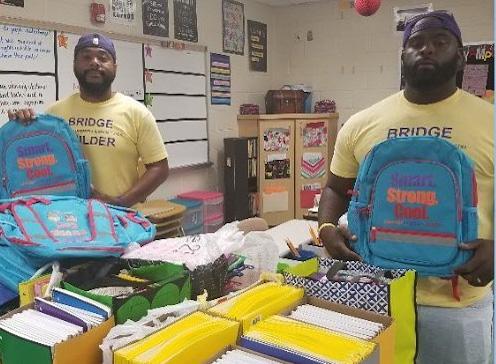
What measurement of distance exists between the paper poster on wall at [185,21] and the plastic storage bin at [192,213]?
4.95 ft

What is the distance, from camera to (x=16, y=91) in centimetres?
360

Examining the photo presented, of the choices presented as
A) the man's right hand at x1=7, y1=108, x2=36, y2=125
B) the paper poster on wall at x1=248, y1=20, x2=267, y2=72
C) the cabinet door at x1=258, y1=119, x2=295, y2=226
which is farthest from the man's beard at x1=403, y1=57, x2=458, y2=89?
the paper poster on wall at x1=248, y1=20, x2=267, y2=72

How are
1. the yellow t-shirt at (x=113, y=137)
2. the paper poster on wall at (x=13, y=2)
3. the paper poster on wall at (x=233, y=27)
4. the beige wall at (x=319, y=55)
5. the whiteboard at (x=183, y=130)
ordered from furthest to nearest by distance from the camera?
the paper poster on wall at (x=233, y=27), the beige wall at (x=319, y=55), the whiteboard at (x=183, y=130), the paper poster on wall at (x=13, y=2), the yellow t-shirt at (x=113, y=137)

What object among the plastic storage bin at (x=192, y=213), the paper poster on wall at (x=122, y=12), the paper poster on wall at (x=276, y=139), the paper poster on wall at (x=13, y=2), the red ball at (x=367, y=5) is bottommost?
the plastic storage bin at (x=192, y=213)

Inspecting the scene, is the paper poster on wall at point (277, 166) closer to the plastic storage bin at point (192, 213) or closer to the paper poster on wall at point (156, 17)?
the plastic storage bin at point (192, 213)

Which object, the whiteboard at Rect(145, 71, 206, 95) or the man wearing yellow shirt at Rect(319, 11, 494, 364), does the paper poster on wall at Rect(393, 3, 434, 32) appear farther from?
the man wearing yellow shirt at Rect(319, 11, 494, 364)

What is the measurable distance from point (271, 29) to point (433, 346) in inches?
215

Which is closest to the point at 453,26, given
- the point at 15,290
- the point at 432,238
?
the point at 432,238

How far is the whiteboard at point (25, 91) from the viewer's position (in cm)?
354

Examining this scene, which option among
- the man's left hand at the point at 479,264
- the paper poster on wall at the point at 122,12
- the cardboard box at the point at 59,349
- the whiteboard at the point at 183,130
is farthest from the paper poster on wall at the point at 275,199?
the cardboard box at the point at 59,349

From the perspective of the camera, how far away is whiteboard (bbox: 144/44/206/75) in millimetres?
4598

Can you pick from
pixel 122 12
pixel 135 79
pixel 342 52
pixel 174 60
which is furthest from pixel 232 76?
pixel 122 12

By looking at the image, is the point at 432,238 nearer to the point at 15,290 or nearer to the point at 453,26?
the point at 453,26

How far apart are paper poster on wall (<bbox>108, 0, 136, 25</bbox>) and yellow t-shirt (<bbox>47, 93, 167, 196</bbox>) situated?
6.76 ft
